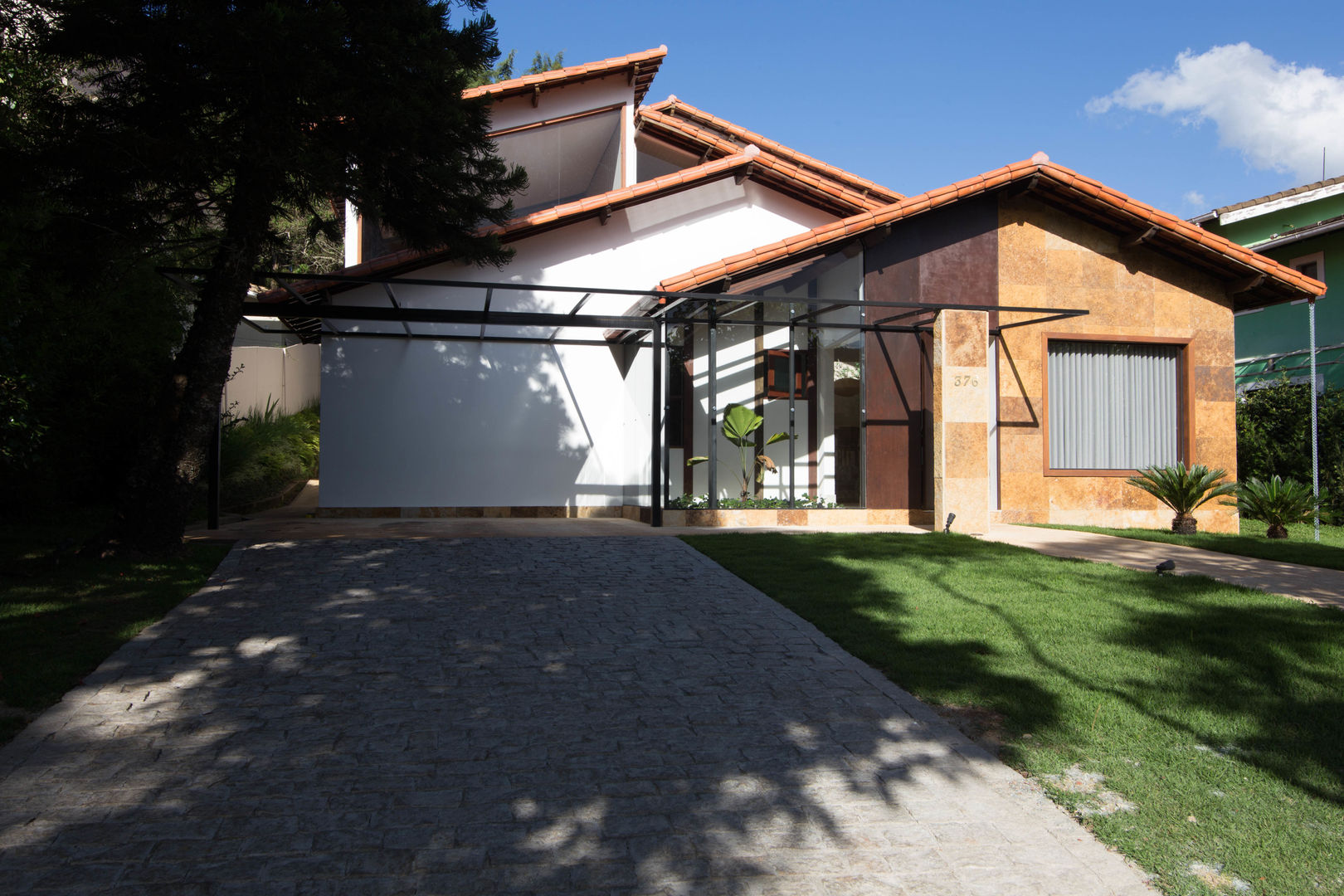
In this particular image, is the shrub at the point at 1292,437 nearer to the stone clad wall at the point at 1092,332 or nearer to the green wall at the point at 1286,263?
the green wall at the point at 1286,263

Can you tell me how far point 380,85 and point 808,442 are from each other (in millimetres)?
8742

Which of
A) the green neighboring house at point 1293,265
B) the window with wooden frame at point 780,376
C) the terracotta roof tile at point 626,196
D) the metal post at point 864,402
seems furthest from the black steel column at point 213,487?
the green neighboring house at point 1293,265

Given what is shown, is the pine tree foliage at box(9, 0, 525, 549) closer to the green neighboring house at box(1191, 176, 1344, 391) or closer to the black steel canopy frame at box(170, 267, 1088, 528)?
the black steel canopy frame at box(170, 267, 1088, 528)

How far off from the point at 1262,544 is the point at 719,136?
11683mm

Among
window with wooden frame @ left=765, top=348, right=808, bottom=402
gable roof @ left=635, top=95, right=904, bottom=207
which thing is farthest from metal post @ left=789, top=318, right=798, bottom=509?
gable roof @ left=635, top=95, right=904, bottom=207

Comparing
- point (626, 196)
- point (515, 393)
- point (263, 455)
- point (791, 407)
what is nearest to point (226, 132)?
point (515, 393)

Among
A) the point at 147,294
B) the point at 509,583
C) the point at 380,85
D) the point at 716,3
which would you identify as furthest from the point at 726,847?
the point at 716,3

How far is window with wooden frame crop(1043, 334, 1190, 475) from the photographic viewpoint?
45.7 ft

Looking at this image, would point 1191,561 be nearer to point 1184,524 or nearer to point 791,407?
point 1184,524

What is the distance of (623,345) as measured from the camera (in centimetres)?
1484

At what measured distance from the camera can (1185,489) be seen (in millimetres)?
12492

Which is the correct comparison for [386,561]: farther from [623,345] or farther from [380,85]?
[623,345]

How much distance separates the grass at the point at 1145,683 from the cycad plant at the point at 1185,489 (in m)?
4.46

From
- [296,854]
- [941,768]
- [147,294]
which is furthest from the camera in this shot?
Answer: [147,294]
